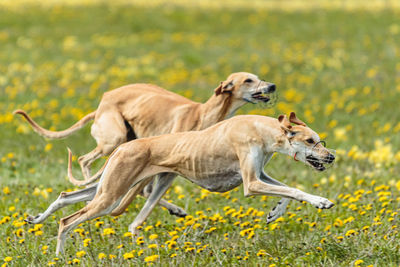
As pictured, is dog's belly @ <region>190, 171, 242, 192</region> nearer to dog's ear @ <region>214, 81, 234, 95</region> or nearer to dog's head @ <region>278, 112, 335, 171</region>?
dog's head @ <region>278, 112, 335, 171</region>

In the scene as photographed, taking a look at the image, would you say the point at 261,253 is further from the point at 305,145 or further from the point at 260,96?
the point at 260,96

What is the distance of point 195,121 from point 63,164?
7.99 feet

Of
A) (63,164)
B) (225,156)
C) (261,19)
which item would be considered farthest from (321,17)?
(225,156)

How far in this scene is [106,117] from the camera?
688 centimetres

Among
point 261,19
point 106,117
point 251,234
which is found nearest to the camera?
point 251,234

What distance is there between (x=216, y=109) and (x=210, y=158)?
138 centimetres

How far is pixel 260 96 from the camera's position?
643 cm

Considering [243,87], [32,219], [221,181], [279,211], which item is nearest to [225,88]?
[243,87]

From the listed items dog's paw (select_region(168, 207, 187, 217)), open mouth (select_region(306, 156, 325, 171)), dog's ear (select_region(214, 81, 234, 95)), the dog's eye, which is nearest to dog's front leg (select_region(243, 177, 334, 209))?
Answer: open mouth (select_region(306, 156, 325, 171))

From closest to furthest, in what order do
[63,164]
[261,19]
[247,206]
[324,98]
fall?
[247,206], [63,164], [324,98], [261,19]

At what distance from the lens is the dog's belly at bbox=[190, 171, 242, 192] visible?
17.2ft

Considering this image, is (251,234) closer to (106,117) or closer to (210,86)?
(106,117)

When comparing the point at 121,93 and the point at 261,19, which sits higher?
the point at 121,93

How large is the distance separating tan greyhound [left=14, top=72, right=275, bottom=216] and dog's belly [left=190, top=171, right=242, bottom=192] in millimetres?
929
